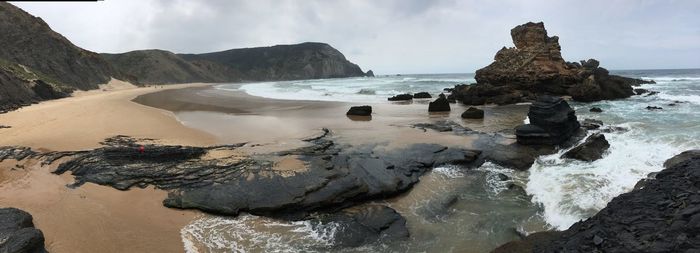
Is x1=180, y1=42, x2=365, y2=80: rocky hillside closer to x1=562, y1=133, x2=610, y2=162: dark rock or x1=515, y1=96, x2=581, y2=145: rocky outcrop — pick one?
x1=515, y1=96, x2=581, y2=145: rocky outcrop

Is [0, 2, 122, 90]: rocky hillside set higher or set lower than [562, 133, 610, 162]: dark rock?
higher

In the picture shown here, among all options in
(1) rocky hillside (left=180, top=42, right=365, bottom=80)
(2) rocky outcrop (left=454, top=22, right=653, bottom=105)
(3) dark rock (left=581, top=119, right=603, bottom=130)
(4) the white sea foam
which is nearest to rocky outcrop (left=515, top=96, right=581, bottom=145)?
(4) the white sea foam

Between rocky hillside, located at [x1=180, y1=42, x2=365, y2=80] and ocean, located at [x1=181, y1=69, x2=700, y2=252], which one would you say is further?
rocky hillside, located at [x1=180, y1=42, x2=365, y2=80]

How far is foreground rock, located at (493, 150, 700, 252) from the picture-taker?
468 centimetres

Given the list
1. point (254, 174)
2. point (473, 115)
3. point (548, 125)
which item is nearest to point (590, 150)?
point (548, 125)

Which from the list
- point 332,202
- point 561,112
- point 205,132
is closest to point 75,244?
point 332,202

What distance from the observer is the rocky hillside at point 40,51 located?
139ft

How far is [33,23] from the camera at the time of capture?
4772cm

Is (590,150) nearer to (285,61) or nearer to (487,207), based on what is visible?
(487,207)

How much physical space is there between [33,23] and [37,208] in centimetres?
5256

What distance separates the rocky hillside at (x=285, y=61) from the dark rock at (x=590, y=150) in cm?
14664

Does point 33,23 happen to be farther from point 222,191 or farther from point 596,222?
point 596,222

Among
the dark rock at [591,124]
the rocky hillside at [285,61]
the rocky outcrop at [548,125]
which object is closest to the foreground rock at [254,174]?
the rocky outcrop at [548,125]

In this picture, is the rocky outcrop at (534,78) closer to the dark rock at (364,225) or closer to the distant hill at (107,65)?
the dark rock at (364,225)
